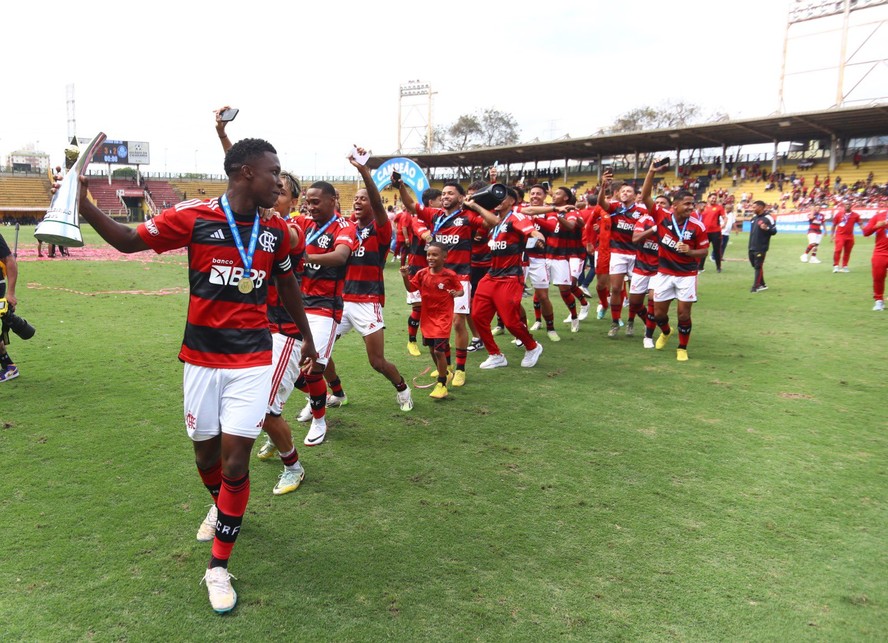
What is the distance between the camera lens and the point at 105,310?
11109 mm

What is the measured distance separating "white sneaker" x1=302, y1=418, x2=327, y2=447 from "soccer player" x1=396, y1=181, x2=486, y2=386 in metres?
2.22

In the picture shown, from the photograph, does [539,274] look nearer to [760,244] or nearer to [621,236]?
[621,236]

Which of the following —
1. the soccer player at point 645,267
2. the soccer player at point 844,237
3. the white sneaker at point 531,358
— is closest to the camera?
the white sneaker at point 531,358

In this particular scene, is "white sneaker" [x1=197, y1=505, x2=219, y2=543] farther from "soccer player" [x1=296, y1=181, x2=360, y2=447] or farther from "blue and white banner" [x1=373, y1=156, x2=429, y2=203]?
"blue and white banner" [x1=373, y1=156, x2=429, y2=203]

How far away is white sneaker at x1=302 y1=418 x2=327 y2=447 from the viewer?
5.27m

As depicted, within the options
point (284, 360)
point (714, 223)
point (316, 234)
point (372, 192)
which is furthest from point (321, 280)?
point (714, 223)

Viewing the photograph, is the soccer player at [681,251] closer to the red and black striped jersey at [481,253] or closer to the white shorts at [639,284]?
the white shorts at [639,284]

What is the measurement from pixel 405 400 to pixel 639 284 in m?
5.16

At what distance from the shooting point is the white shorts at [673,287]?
8.34m

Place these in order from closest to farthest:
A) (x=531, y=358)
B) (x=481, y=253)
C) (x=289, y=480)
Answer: (x=289, y=480) < (x=531, y=358) < (x=481, y=253)

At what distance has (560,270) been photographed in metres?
10.1

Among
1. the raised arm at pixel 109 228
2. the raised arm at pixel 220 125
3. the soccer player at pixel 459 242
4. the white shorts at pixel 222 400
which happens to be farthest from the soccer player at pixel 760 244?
the raised arm at pixel 109 228

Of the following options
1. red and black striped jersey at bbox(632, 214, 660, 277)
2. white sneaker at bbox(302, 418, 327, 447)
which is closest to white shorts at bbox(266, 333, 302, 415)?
white sneaker at bbox(302, 418, 327, 447)

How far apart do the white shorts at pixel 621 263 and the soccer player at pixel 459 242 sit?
11.0ft
